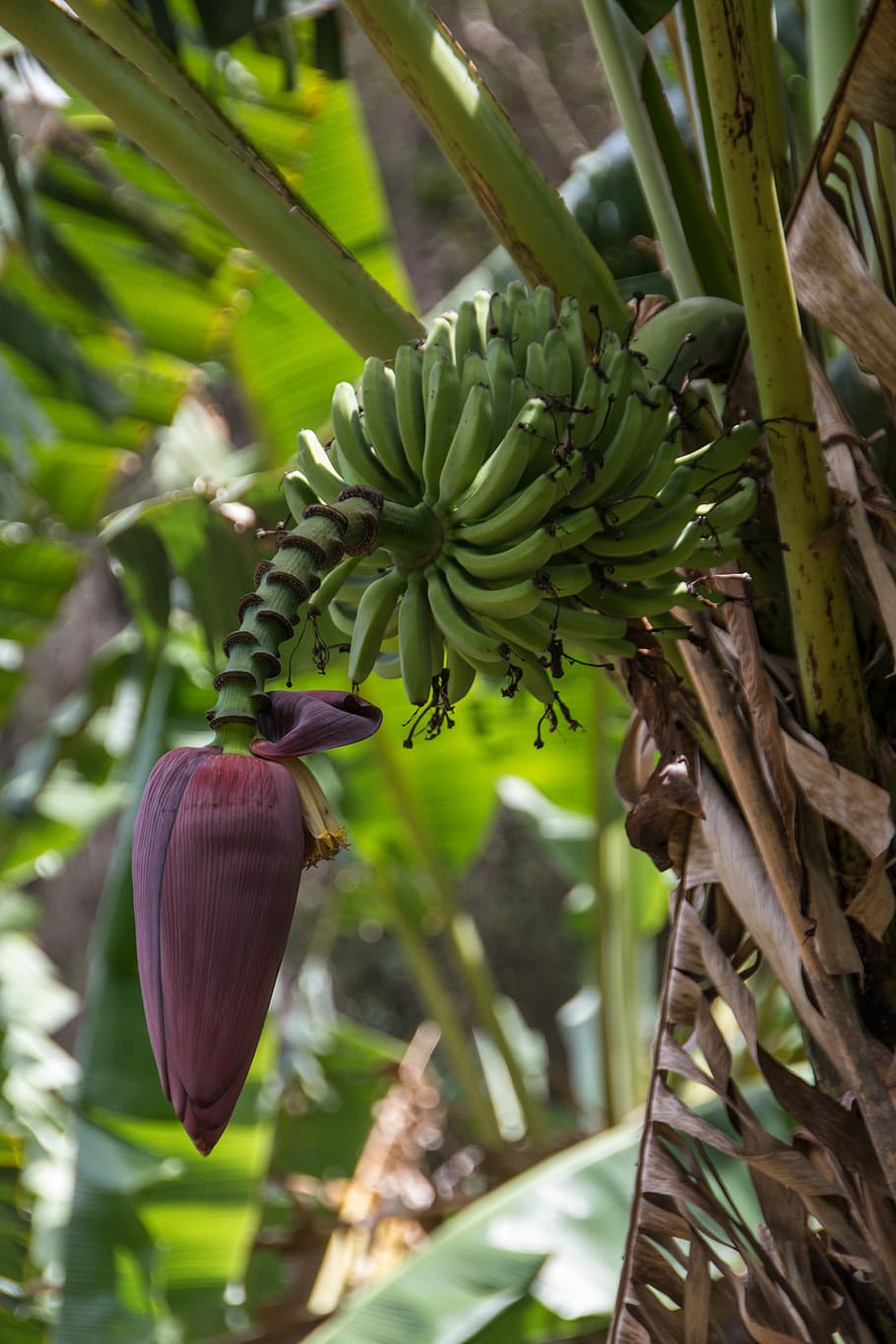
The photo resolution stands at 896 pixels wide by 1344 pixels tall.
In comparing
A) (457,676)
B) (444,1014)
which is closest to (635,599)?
(457,676)

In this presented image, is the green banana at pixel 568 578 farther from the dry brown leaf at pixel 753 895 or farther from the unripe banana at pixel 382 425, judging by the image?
the dry brown leaf at pixel 753 895

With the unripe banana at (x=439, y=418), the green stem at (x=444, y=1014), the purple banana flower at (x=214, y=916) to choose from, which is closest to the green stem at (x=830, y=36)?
the unripe banana at (x=439, y=418)

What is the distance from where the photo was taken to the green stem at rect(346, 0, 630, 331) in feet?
2.20

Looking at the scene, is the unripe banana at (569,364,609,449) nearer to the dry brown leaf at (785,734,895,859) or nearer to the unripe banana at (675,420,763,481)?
the unripe banana at (675,420,763,481)

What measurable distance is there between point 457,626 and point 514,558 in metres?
0.05

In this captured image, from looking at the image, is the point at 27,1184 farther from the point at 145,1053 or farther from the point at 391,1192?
the point at 391,1192

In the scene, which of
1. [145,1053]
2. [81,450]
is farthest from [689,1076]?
[81,450]

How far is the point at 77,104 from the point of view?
1.67 meters

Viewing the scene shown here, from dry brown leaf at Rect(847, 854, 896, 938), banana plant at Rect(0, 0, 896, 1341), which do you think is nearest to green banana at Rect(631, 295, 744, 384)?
banana plant at Rect(0, 0, 896, 1341)

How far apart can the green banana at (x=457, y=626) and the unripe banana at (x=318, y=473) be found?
0.21 feet

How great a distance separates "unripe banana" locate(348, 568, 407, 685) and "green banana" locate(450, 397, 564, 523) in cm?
5

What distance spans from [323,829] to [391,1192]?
2012 millimetres

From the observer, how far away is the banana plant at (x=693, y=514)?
0.57 metres

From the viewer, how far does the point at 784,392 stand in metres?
0.66
